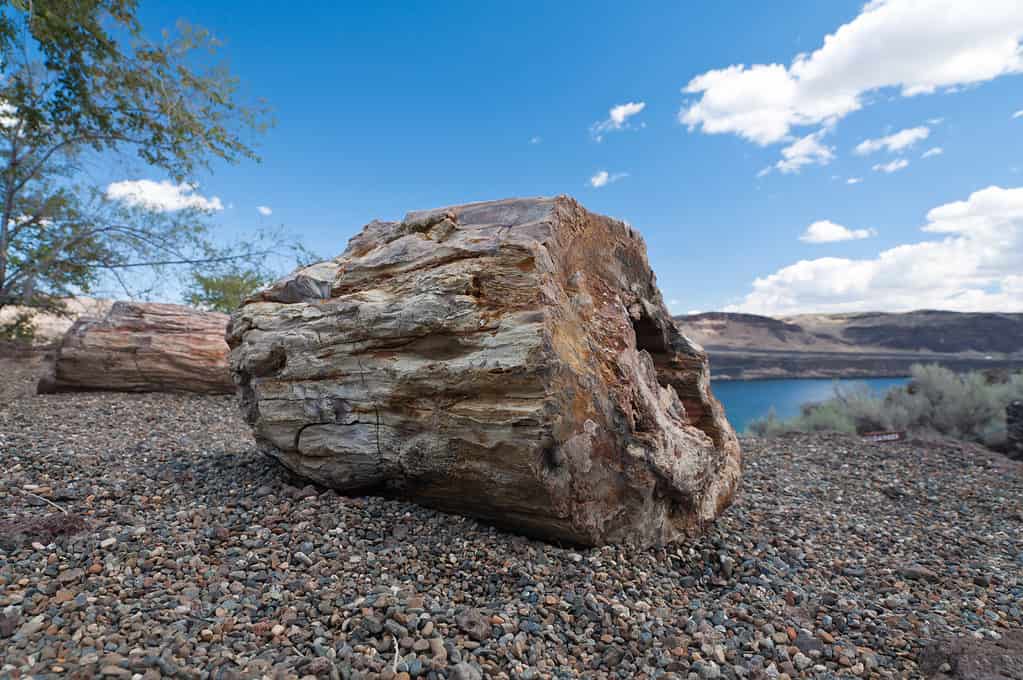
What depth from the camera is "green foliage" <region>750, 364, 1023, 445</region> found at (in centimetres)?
1094

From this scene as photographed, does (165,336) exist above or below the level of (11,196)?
below

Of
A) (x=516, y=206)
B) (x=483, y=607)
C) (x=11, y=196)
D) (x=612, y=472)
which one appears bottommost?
(x=483, y=607)

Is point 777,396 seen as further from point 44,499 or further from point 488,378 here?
point 44,499

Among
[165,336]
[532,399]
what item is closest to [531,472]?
[532,399]

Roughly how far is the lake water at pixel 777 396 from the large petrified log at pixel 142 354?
398 inches

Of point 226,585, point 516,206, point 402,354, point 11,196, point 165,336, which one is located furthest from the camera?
point 11,196

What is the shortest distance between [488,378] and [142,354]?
8.84 meters

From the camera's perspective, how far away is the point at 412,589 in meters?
3.26

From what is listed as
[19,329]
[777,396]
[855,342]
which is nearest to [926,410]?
[777,396]

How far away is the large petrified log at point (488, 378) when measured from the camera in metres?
3.59

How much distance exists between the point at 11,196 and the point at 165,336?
6.03 meters

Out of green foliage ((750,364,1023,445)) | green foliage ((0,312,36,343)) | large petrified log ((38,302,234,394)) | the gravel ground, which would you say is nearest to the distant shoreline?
green foliage ((750,364,1023,445))

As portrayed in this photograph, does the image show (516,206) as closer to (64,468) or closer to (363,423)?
(363,423)

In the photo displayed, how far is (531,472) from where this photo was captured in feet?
11.6
